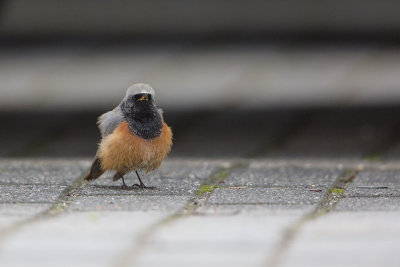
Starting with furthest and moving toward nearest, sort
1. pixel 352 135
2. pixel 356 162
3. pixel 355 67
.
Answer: pixel 355 67, pixel 352 135, pixel 356 162

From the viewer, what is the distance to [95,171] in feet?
16.4

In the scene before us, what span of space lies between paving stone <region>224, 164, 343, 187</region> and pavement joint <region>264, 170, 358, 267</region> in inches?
2.5

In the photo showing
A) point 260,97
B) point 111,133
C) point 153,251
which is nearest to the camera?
point 153,251

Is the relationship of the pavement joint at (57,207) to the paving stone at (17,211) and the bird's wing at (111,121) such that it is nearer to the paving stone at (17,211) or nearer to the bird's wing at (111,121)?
the paving stone at (17,211)

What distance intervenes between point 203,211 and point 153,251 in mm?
812

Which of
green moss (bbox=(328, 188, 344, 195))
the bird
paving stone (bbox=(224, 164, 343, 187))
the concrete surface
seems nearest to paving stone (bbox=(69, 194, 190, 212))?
the concrete surface

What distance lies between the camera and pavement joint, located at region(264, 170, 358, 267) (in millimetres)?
3307

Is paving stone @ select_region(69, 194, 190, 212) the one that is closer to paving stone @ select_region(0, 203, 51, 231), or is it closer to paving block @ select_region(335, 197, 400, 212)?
paving stone @ select_region(0, 203, 51, 231)

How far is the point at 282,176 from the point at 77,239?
1970 millimetres

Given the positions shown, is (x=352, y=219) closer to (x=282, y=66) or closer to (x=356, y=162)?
(x=356, y=162)

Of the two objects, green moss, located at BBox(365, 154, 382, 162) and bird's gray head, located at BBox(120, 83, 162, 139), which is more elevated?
bird's gray head, located at BBox(120, 83, 162, 139)

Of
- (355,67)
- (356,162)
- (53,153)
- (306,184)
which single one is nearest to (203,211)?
(306,184)

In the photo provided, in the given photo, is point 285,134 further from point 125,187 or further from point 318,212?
point 318,212

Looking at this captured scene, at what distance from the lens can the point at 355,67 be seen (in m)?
10.1
